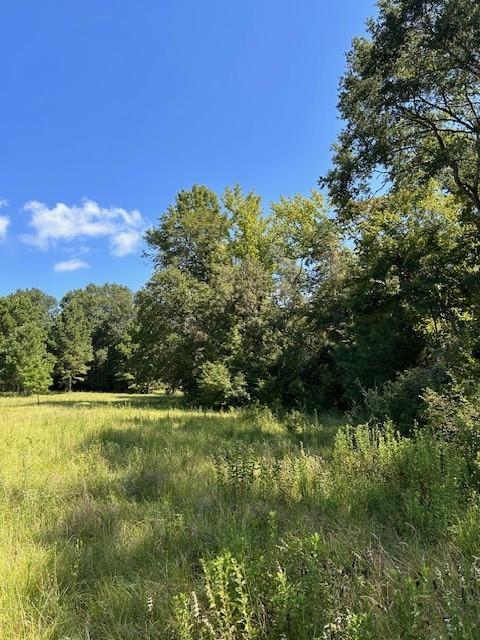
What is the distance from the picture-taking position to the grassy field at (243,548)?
218 centimetres

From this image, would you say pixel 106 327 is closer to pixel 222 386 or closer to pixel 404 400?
pixel 222 386

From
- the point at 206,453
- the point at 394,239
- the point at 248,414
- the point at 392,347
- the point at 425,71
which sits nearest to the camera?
the point at 206,453

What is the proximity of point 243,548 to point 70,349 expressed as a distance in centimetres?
5170

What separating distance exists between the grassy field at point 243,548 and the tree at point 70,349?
46.6 meters

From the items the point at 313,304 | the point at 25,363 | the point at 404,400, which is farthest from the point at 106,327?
the point at 404,400

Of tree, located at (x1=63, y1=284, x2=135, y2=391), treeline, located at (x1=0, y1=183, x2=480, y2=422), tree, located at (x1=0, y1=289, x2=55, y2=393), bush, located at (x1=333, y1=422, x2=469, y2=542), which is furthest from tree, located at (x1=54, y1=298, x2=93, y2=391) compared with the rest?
bush, located at (x1=333, y1=422, x2=469, y2=542)

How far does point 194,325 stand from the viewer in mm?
20938

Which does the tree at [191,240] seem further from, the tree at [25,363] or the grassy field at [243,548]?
the grassy field at [243,548]

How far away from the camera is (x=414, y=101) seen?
11.5m

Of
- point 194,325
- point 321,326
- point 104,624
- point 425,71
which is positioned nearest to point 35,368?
point 194,325

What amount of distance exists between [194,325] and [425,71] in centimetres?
1396

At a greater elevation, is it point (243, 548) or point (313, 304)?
point (313, 304)

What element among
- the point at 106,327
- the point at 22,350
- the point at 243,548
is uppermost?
the point at 106,327

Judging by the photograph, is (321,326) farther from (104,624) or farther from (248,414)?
(104,624)
